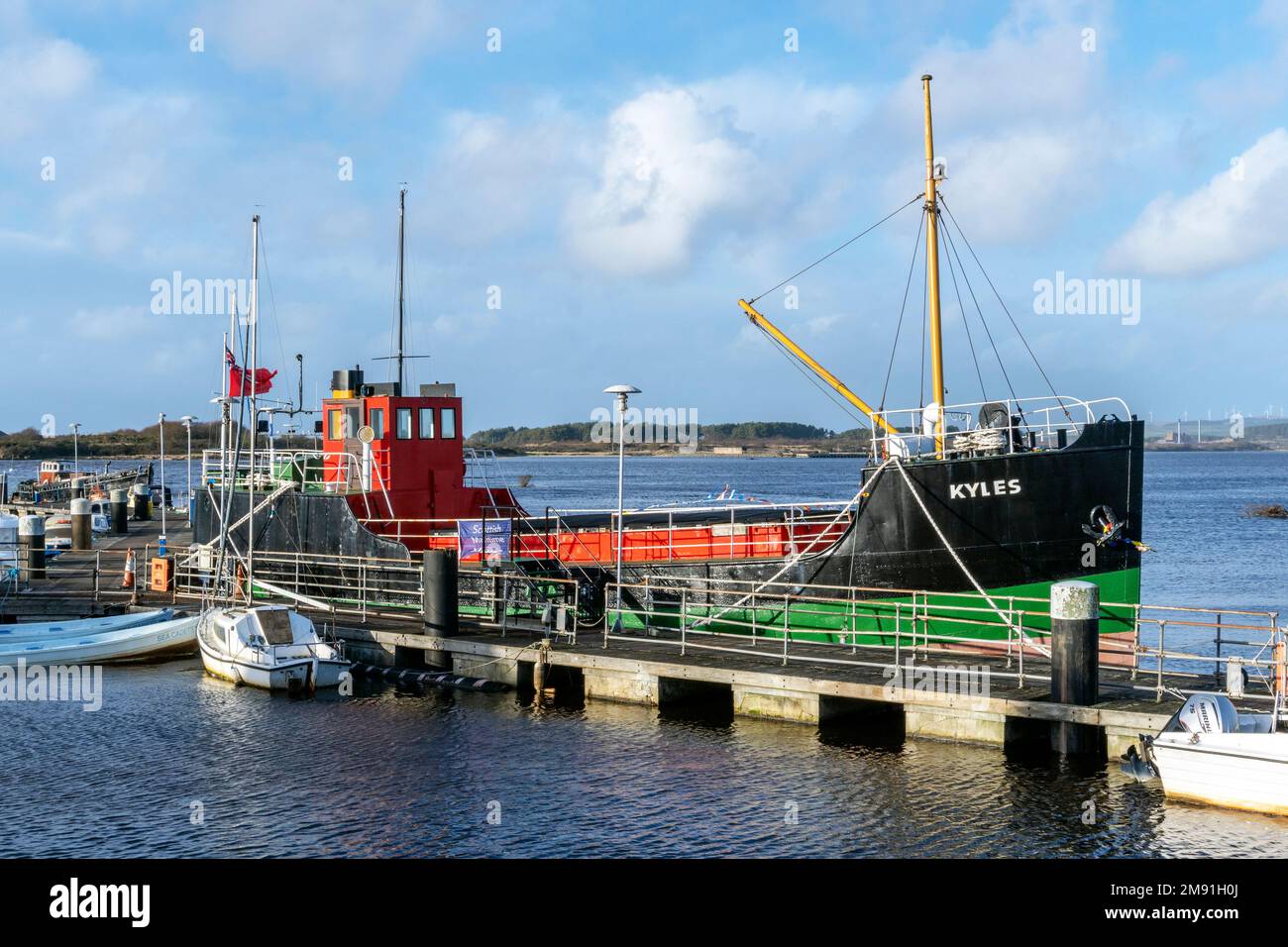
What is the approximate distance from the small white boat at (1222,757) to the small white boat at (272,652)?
1431 centimetres

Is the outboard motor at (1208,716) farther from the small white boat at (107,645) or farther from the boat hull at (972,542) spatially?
the small white boat at (107,645)

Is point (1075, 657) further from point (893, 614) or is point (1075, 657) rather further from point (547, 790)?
point (547, 790)

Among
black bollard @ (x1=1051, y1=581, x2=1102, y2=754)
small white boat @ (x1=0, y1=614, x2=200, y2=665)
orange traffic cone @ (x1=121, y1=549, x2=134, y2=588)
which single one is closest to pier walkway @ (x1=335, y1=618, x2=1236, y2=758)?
black bollard @ (x1=1051, y1=581, x2=1102, y2=754)

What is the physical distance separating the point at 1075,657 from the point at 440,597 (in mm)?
11804

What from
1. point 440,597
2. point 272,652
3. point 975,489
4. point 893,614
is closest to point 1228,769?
point 893,614

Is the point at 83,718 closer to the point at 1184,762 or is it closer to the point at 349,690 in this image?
the point at 349,690

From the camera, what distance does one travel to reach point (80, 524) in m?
41.9

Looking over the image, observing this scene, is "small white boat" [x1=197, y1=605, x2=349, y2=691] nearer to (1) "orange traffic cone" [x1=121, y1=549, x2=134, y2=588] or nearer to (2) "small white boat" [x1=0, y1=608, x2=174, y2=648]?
(2) "small white boat" [x1=0, y1=608, x2=174, y2=648]

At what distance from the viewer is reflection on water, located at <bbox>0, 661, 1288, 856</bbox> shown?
14.8m

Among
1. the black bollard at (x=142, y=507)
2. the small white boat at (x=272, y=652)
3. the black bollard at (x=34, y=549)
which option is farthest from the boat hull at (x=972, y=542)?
the black bollard at (x=142, y=507)

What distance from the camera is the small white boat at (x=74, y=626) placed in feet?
82.2

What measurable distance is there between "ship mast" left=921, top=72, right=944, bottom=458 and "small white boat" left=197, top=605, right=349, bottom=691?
12.3 metres
